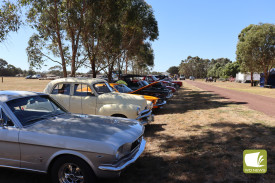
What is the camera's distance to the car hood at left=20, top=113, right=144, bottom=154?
10.00 feet

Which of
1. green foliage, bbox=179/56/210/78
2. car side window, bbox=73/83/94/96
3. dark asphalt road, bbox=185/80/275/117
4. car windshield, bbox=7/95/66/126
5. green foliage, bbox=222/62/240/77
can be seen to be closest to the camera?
car windshield, bbox=7/95/66/126

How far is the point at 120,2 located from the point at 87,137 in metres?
13.4

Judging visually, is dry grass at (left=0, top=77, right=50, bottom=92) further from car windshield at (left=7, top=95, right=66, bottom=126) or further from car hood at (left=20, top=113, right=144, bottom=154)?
car hood at (left=20, top=113, right=144, bottom=154)

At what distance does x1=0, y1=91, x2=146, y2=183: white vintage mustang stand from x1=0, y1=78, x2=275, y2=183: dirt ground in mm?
657

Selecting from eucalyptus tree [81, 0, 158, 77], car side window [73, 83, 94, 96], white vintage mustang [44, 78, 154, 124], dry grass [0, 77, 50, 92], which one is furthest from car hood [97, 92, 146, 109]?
dry grass [0, 77, 50, 92]

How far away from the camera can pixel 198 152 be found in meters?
4.97

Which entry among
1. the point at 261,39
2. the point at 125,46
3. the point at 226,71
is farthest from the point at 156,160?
the point at 226,71

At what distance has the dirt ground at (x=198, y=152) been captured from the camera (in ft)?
12.4

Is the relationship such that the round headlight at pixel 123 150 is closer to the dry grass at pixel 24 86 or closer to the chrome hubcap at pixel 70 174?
the chrome hubcap at pixel 70 174

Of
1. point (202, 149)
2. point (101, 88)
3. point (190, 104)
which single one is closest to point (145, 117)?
point (101, 88)

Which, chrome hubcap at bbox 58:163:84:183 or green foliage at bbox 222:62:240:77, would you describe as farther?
green foliage at bbox 222:62:240:77

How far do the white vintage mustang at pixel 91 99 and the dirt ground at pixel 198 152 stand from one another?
1.03 metres

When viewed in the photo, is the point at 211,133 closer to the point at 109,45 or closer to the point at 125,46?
the point at 109,45

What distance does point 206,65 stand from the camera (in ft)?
447
